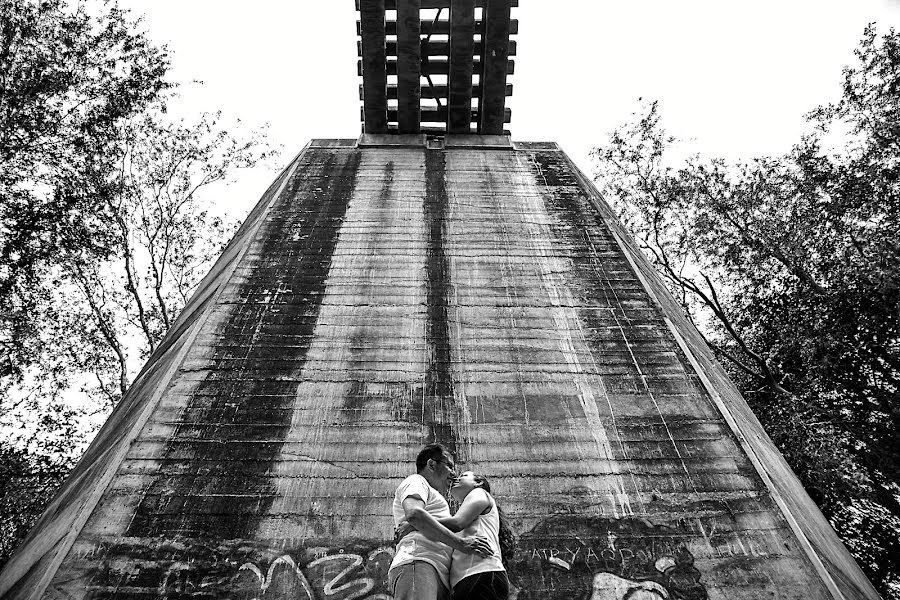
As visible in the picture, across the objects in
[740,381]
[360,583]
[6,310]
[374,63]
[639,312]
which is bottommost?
[360,583]

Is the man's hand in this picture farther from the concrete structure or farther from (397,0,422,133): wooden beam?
(397,0,422,133): wooden beam

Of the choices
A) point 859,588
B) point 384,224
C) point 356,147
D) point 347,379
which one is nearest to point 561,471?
point 347,379

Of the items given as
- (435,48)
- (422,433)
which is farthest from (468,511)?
(435,48)

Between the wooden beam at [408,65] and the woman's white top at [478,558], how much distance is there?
954 centimetres

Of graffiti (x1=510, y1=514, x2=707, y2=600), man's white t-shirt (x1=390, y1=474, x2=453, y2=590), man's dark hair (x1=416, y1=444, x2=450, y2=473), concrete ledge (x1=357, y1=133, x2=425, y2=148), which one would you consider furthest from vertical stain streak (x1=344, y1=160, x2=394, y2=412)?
concrete ledge (x1=357, y1=133, x2=425, y2=148)

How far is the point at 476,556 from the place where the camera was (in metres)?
2.54

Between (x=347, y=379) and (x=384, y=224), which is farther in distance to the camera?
(x=384, y=224)

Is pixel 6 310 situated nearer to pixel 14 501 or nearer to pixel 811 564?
pixel 14 501

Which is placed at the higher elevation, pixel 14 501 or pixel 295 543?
pixel 14 501

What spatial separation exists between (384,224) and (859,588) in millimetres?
6700

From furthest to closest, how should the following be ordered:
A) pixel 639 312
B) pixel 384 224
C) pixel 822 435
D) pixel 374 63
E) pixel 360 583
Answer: pixel 374 63
pixel 822 435
pixel 384 224
pixel 639 312
pixel 360 583

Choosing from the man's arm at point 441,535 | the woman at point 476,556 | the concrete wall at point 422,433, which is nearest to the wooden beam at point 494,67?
the concrete wall at point 422,433

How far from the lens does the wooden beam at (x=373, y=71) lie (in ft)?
33.9

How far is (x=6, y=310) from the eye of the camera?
1198cm
